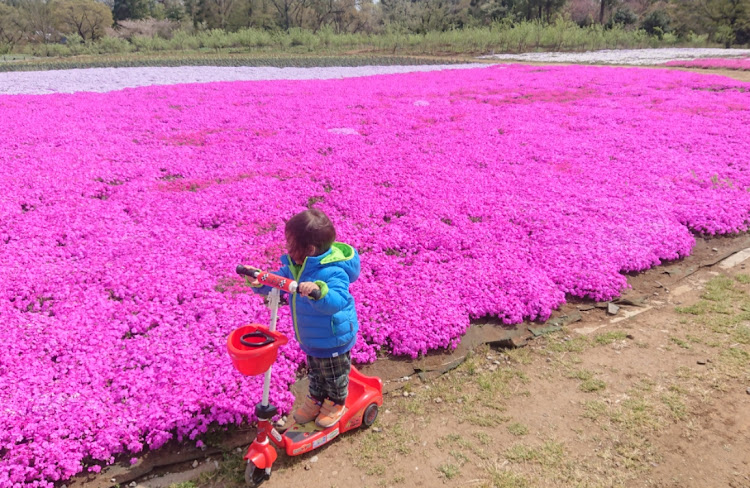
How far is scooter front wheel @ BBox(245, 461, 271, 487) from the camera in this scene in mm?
4094

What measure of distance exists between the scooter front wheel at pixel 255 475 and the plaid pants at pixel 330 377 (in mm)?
828

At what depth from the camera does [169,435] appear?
459 cm

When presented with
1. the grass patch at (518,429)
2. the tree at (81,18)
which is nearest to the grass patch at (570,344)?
the grass patch at (518,429)

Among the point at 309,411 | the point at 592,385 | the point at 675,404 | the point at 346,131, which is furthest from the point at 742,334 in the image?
the point at 346,131

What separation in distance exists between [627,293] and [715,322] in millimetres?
1232

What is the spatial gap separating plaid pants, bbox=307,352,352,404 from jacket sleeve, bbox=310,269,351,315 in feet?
2.36

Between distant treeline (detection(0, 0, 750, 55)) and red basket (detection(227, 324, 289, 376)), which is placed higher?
distant treeline (detection(0, 0, 750, 55))

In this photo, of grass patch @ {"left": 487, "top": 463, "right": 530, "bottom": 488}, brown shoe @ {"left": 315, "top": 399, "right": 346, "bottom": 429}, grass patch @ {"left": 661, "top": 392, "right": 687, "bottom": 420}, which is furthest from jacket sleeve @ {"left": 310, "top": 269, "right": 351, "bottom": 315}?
grass patch @ {"left": 661, "top": 392, "right": 687, "bottom": 420}

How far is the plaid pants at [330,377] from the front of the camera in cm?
435

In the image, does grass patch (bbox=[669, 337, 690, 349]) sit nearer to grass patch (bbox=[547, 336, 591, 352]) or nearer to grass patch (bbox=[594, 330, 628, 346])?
grass patch (bbox=[594, 330, 628, 346])

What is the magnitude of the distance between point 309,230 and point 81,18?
8002cm

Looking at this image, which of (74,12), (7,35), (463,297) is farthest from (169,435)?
(74,12)

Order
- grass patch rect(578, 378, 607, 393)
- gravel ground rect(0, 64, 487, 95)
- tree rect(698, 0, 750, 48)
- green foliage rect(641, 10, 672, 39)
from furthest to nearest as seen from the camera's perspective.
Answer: green foliage rect(641, 10, 672, 39) < tree rect(698, 0, 750, 48) < gravel ground rect(0, 64, 487, 95) < grass patch rect(578, 378, 607, 393)

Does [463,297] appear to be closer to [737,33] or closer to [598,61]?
[598,61]
